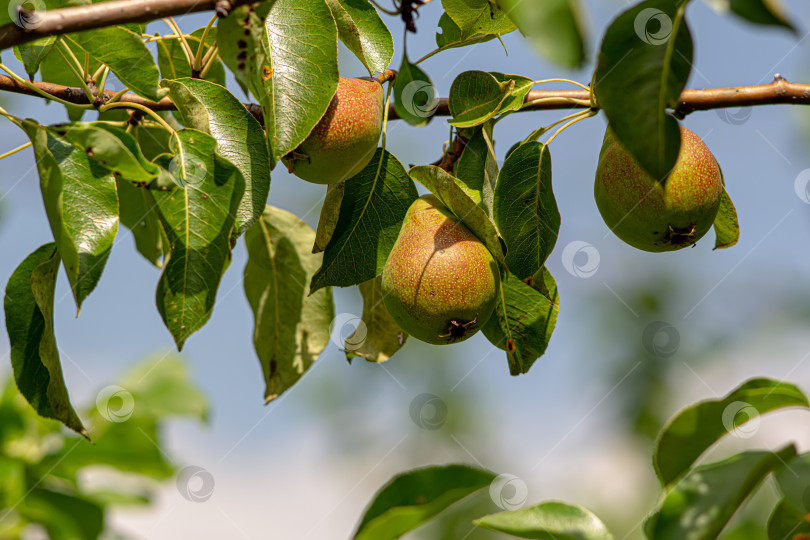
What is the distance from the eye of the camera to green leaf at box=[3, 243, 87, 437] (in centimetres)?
151

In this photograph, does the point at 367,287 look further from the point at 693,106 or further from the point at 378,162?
the point at 693,106

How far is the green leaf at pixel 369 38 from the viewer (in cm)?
164

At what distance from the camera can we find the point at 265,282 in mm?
2111

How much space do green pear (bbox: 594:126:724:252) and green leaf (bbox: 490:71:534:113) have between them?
0.24m

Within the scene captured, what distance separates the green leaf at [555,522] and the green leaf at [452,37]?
43.8 inches

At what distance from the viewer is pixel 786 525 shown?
1.17m

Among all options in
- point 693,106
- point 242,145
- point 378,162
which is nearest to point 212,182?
point 242,145

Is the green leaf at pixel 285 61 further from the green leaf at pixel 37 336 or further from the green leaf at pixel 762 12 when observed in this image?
the green leaf at pixel 762 12

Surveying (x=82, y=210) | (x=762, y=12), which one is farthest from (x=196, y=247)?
(x=762, y=12)

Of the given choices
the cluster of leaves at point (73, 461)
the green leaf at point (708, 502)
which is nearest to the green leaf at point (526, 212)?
the green leaf at point (708, 502)

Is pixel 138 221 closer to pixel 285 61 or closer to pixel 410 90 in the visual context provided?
pixel 285 61

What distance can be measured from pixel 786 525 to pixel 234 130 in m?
1.19

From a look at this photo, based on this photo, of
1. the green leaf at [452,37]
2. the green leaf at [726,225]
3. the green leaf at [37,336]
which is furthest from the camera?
the green leaf at [726,225]

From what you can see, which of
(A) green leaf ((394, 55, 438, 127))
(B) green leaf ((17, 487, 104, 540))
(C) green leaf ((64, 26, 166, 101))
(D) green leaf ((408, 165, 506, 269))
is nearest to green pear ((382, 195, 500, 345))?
(D) green leaf ((408, 165, 506, 269))
